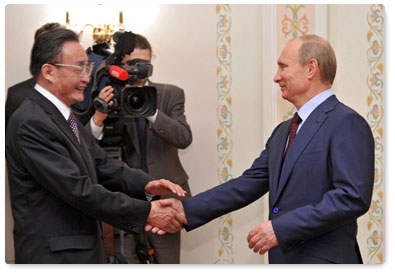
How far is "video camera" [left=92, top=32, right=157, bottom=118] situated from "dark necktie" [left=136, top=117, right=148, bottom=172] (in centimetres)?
8

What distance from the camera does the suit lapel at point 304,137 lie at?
7.97 feet

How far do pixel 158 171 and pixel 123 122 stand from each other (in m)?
0.28

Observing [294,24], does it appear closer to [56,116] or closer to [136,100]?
[136,100]

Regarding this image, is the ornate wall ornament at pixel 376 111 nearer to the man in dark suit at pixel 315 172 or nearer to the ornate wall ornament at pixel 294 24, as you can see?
the ornate wall ornament at pixel 294 24

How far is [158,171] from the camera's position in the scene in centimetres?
306

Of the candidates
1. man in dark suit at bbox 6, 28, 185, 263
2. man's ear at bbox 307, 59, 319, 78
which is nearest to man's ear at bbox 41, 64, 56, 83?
man in dark suit at bbox 6, 28, 185, 263

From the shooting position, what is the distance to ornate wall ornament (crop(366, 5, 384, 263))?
297cm

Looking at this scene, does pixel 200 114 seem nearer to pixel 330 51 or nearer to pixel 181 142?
pixel 181 142

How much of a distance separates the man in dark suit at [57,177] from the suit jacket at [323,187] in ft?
1.79

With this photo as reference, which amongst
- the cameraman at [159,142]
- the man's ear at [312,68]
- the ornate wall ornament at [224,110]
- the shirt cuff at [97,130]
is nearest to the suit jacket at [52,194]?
the shirt cuff at [97,130]

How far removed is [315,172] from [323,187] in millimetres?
60

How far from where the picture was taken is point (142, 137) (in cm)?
306

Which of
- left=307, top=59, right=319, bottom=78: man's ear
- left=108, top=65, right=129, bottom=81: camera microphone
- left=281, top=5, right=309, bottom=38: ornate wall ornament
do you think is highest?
left=281, top=5, right=309, bottom=38: ornate wall ornament

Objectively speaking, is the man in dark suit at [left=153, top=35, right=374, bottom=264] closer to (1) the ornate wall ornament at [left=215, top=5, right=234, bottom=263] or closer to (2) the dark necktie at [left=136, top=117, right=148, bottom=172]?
(1) the ornate wall ornament at [left=215, top=5, right=234, bottom=263]
